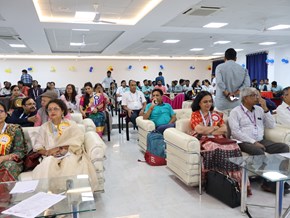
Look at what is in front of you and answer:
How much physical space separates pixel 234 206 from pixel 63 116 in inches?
79.7

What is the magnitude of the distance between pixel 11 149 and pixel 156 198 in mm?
1574

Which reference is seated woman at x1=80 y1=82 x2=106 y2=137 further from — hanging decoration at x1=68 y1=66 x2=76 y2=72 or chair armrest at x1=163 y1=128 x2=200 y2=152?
hanging decoration at x1=68 y1=66 x2=76 y2=72

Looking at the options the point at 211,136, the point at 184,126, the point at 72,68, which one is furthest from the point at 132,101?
the point at 72,68

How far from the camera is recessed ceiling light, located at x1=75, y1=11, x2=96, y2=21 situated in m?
6.22

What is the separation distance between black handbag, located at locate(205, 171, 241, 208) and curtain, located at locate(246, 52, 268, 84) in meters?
12.1

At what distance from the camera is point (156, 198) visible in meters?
2.97

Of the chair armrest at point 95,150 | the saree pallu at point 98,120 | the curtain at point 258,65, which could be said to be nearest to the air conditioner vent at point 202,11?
the saree pallu at point 98,120

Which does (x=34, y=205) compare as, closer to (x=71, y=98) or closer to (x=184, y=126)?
(x=184, y=126)

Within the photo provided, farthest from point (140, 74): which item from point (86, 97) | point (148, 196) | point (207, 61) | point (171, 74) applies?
point (148, 196)

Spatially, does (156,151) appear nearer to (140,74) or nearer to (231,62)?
(231,62)

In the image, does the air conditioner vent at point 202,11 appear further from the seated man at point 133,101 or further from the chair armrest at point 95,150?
the chair armrest at point 95,150

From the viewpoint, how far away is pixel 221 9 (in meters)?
5.71

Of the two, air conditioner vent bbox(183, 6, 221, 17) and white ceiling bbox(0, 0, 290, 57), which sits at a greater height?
white ceiling bbox(0, 0, 290, 57)

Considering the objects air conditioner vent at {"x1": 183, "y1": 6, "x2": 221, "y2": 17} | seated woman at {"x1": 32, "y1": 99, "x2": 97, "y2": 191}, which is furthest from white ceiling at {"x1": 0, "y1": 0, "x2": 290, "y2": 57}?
seated woman at {"x1": 32, "y1": 99, "x2": 97, "y2": 191}
